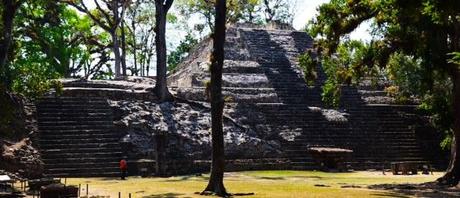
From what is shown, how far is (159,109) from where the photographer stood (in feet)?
82.9

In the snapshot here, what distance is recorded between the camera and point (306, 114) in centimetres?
2752

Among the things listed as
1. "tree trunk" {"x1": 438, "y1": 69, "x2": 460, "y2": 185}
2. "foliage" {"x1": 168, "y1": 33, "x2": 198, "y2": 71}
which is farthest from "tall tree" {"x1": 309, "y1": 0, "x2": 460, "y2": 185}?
"foliage" {"x1": 168, "y1": 33, "x2": 198, "y2": 71}

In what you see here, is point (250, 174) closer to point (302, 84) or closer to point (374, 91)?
point (302, 84)

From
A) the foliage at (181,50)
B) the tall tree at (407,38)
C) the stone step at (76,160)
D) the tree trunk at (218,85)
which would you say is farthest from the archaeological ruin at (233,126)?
the foliage at (181,50)

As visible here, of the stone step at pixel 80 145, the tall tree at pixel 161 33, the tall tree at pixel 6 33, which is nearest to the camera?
the tall tree at pixel 6 33

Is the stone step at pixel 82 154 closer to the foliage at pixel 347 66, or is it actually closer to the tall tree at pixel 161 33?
the tall tree at pixel 161 33

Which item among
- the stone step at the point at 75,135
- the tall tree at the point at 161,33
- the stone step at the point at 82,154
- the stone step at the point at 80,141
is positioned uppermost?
the tall tree at the point at 161,33

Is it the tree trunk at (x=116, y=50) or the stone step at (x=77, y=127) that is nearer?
the stone step at (x=77, y=127)

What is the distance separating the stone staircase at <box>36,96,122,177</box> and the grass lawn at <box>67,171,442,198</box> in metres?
1.54

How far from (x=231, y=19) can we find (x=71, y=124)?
2747 cm

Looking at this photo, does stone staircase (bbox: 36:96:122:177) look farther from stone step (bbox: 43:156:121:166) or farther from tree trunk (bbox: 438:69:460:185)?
tree trunk (bbox: 438:69:460:185)

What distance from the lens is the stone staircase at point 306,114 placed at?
25344 mm

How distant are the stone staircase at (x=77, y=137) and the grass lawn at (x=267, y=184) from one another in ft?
5.05

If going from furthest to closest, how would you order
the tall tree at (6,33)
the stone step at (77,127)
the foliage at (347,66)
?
1. the stone step at (77,127)
2. the foliage at (347,66)
3. the tall tree at (6,33)
